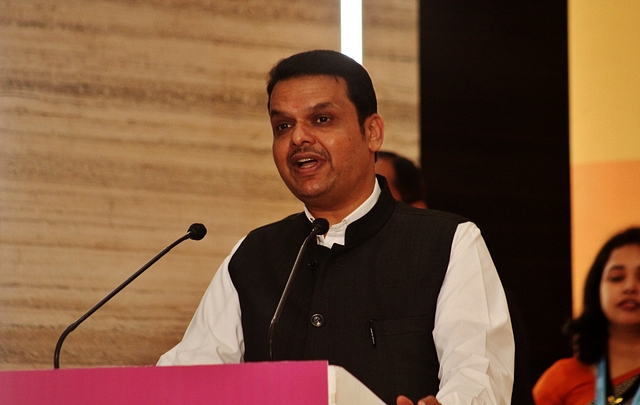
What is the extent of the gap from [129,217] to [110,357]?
54 cm

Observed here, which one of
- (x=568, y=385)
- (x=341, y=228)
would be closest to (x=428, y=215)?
(x=341, y=228)

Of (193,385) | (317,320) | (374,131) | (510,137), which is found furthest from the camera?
(510,137)

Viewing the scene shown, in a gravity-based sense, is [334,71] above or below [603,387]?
above

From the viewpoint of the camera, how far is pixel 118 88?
3861 mm

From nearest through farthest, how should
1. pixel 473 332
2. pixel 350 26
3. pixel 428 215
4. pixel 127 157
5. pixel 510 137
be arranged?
pixel 473 332, pixel 428 215, pixel 127 157, pixel 350 26, pixel 510 137

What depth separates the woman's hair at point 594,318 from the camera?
3.15m

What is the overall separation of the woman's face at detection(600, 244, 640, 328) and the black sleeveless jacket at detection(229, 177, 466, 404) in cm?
113

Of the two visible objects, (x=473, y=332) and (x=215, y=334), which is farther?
(x=215, y=334)

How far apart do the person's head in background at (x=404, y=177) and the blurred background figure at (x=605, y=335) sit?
0.66m

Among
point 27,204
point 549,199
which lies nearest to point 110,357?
point 27,204

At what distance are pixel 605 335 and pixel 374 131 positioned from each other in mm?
1260

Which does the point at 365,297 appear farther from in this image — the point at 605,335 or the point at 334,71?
the point at 605,335

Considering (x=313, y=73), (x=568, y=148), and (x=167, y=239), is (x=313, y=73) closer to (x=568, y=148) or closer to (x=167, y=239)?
(x=167, y=239)

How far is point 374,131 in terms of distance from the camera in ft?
7.74
